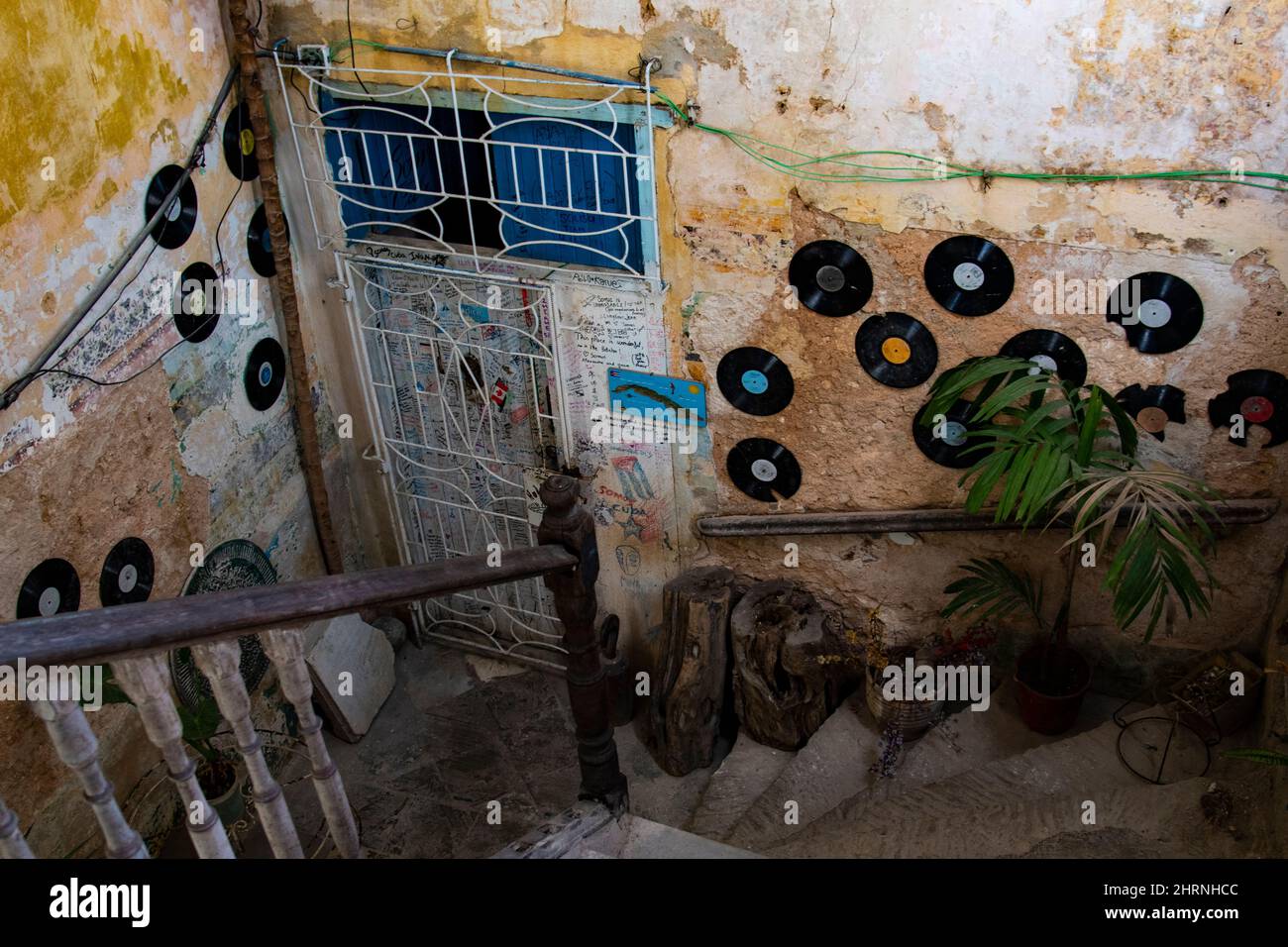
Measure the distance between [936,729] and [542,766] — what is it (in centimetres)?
189

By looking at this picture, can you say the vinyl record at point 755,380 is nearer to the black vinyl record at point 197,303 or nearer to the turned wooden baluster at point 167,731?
the black vinyl record at point 197,303

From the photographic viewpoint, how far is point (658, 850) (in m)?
3.68

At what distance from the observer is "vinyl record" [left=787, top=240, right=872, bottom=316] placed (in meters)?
4.77

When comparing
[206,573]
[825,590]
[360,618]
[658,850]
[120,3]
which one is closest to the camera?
[658,850]

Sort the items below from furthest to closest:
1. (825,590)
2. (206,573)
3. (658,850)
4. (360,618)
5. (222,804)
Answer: (360,618) < (825,590) < (206,573) < (222,804) < (658,850)

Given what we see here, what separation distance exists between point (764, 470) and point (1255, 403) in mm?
1990

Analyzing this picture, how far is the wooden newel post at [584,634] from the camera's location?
135 inches

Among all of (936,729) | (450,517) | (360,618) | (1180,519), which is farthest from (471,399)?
(1180,519)

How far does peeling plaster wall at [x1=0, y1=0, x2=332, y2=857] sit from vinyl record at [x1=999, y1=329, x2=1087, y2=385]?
3.28 m

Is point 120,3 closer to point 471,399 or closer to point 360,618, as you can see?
point 471,399

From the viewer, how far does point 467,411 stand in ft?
19.2

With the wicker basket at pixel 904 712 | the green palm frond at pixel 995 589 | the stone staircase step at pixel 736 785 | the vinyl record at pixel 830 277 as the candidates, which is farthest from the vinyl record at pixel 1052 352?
the stone staircase step at pixel 736 785

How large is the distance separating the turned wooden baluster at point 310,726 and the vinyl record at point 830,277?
9.60ft

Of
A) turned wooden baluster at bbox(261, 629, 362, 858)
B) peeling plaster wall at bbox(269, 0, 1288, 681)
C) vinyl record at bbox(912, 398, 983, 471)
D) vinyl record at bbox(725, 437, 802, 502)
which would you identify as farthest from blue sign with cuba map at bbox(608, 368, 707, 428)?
turned wooden baluster at bbox(261, 629, 362, 858)
